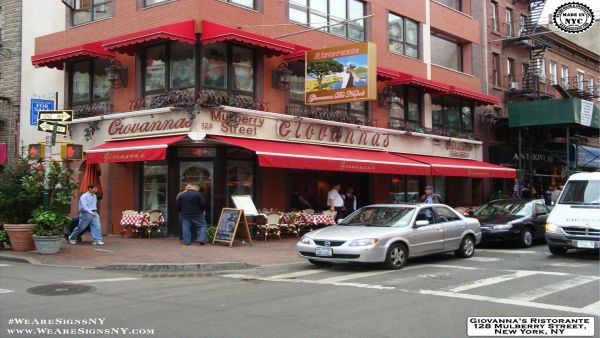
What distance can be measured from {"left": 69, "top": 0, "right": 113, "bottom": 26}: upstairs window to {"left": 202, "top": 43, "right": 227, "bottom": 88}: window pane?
177 inches

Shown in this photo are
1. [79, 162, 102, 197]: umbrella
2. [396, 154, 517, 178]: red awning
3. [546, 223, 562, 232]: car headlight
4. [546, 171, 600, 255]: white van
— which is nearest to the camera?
[546, 171, 600, 255]: white van

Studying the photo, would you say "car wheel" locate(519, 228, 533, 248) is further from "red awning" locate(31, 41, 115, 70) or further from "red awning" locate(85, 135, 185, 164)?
"red awning" locate(31, 41, 115, 70)

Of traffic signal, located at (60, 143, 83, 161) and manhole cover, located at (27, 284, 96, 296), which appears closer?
manhole cover, located at (27, 284, 96, 296)

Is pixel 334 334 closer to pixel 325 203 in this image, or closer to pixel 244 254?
pixel 244 254

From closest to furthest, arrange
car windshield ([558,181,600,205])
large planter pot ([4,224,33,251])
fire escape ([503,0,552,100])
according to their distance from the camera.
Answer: car windshield ([558,181,600,205])
large planter pot ([4,224,33,251])
fire escape ([503,0,552,100])

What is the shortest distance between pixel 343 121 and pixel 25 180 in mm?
10730

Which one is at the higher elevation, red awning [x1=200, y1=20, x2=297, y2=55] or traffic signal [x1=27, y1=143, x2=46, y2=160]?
red awning [x1=200, y1=20, x2=297, y2=55]

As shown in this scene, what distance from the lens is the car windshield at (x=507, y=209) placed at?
639 inches

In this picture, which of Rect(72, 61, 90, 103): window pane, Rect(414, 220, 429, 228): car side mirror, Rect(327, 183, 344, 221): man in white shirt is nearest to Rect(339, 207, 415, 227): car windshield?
Rect(414, 220, 429, 228): car side mirror

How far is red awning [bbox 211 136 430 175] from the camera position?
1586 cm

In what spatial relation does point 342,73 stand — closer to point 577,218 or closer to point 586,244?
point 577,218

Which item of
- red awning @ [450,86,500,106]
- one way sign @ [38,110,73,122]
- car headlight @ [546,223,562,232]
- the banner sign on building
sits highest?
red awning @ [450,86,500,106]

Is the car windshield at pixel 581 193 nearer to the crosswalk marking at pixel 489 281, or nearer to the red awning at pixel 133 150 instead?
the crosswalk marking at pixel 489 281

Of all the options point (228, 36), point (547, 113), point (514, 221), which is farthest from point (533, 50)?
point (228, 36)
